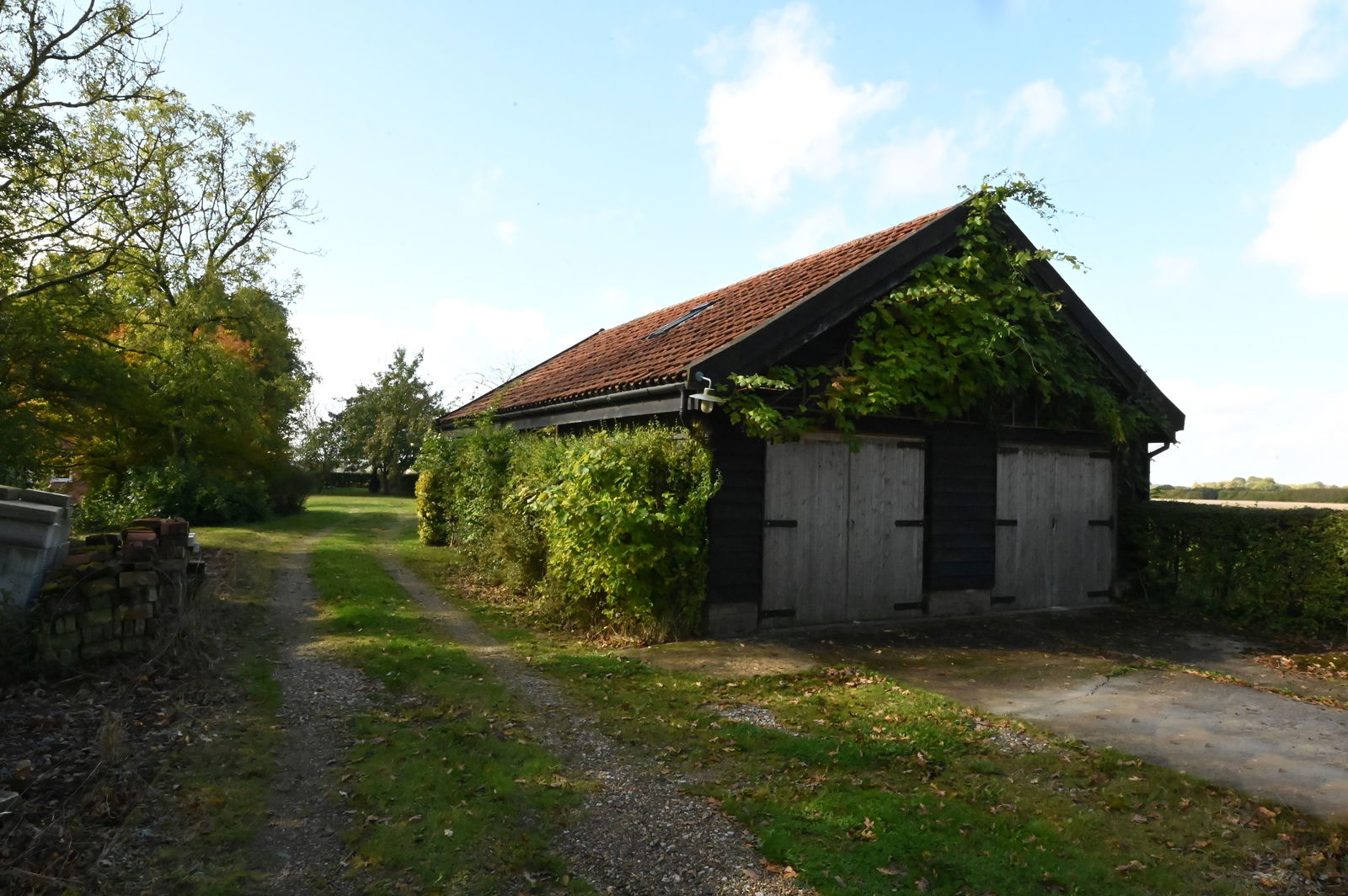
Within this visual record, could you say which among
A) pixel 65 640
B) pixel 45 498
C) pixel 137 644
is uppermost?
pixel 45 498

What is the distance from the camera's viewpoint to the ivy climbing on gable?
33.3 feet

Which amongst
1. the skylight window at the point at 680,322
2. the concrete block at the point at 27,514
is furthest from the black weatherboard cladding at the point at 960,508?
the concrete block at the point at 27,514

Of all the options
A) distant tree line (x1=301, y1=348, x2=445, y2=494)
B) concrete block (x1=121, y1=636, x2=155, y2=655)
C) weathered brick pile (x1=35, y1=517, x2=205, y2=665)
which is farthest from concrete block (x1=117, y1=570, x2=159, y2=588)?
distant tree line (x1=301, y1=348, x2=445, y2=494)

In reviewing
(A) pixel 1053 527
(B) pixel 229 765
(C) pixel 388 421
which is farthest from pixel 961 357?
(C) pixel 388 421

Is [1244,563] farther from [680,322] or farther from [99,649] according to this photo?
[99,649]

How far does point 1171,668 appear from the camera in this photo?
29.1ft

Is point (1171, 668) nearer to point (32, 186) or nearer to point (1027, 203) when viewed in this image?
point (1027, 203)

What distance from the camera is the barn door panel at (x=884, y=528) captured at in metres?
10.8

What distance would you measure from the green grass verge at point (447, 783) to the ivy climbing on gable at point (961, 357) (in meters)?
4.19

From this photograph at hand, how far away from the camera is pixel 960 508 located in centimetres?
1161

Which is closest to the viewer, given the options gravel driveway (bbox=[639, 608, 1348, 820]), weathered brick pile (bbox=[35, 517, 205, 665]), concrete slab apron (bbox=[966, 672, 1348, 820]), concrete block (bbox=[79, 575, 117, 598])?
concrete slab apron (bbox=[966, 672, 1348, 820])

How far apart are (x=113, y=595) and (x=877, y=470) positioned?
28.3 ft

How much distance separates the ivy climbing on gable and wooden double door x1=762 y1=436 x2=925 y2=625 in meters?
0.50

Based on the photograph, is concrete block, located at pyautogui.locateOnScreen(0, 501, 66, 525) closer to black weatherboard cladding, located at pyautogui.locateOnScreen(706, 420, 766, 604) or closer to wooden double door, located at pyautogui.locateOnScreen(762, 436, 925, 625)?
black weatherboard cladding, located at pyautogui.locateOnScreen(706, 420, 766, 604)
